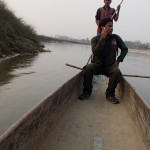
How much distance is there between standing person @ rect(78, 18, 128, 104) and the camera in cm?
578

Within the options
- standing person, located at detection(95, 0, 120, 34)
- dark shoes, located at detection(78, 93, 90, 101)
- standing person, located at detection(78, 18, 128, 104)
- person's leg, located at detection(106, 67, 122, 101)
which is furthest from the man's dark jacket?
standing person, located at detection(95, 0, 120, 34)

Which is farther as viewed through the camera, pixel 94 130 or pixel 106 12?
pixel 106 12

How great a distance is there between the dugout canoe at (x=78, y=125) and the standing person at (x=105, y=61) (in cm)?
37

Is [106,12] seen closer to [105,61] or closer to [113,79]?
[105,61]

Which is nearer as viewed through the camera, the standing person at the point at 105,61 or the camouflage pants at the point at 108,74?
the standing person at the point at 105,61

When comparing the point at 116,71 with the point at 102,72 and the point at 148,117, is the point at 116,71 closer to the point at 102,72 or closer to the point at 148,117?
the point at 102,72

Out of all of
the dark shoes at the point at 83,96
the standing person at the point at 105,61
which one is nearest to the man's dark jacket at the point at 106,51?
the standing person at the point at 105,61

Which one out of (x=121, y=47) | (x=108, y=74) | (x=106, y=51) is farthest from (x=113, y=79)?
(x=121, y=47)

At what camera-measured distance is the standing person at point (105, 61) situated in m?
5.78

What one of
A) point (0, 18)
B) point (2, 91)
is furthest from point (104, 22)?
point (0, 18)

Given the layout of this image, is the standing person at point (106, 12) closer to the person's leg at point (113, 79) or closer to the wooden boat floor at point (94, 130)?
the person's leg at point (113, 79)

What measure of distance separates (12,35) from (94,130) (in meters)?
21.1

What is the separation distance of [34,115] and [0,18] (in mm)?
23441

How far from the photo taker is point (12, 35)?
957 inches
